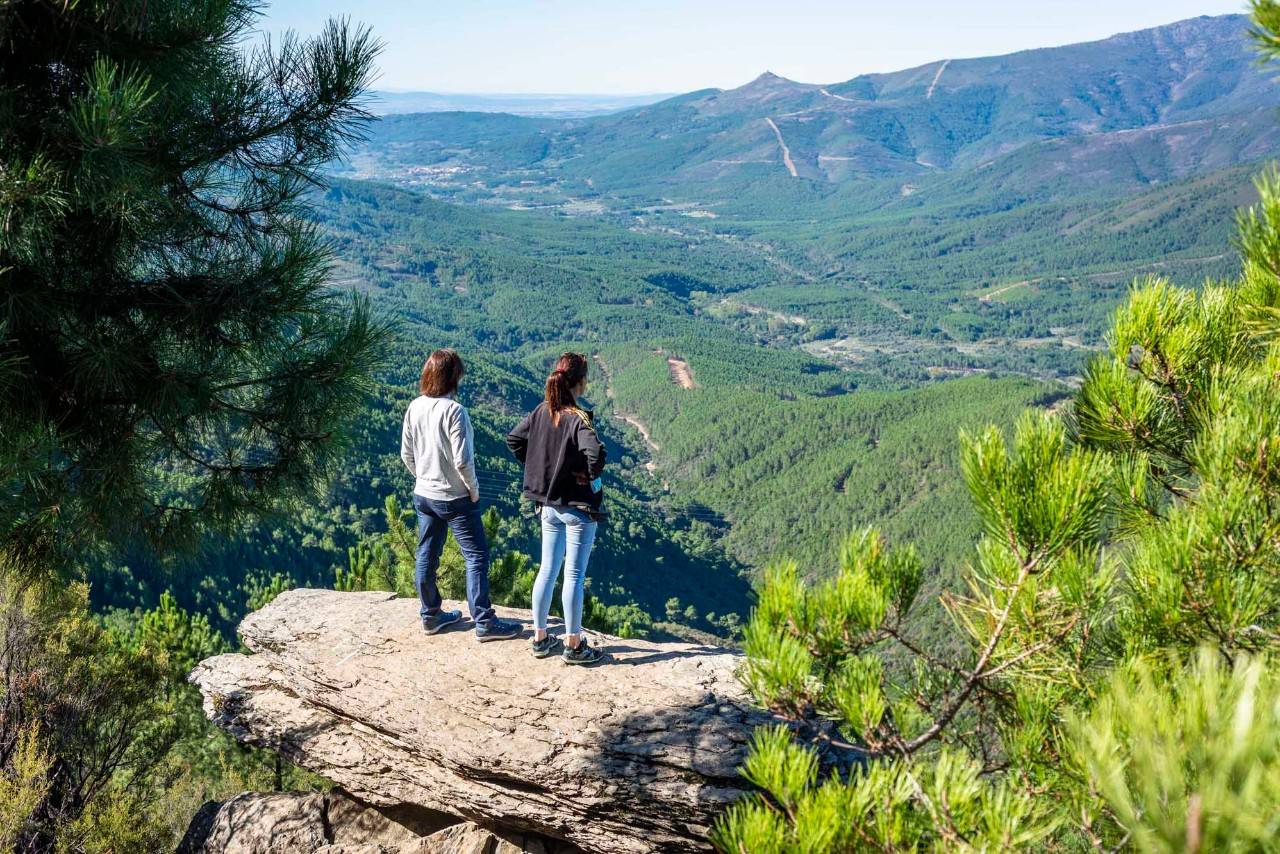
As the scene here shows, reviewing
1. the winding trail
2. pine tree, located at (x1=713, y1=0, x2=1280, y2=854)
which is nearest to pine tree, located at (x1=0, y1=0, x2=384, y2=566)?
pine tree, located at (x1=713, y1=0, x2=1280, y2=854)

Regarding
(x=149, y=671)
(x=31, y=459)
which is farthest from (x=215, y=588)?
(x=31, y=459)

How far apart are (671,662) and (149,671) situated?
26.1 ft

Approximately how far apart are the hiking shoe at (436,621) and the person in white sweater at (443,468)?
622 millimetres

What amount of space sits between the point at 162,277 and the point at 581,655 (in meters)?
3.80

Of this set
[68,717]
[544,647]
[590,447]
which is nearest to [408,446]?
[590,447]

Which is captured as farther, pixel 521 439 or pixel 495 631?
pixel 495 631

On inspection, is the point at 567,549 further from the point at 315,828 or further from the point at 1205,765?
the point at 315,828

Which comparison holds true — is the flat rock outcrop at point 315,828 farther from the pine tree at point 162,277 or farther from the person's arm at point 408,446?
the pine tree at point 162,277

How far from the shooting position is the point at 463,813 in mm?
6887

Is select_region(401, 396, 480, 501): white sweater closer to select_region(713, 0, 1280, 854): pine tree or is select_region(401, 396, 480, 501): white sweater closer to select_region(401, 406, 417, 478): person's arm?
select_region(401, 406, 417, 478): person's arm

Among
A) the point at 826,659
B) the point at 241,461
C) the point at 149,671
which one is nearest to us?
the point at 826,659

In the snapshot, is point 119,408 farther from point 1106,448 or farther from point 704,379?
point 704,379

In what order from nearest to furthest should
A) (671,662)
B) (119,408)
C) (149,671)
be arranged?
(119,408) → (671,662) → (149,671)

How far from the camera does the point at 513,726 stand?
6039 millimetres
